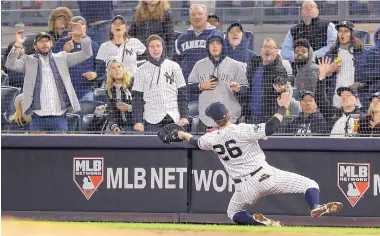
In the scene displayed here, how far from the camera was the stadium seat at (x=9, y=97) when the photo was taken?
1113cm

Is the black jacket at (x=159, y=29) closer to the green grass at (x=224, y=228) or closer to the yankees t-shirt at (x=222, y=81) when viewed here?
the yankees t-shirt at (x=222, y=81)

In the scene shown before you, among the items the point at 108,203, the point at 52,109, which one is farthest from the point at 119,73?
the point at 108,203

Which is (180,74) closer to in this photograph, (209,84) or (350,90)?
(209,84)

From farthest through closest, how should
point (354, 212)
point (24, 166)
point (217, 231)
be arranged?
point (24, 166) < point (354, 212) < point (217, 231)

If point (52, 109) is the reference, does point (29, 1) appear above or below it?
above

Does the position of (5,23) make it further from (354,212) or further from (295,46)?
(354,212)

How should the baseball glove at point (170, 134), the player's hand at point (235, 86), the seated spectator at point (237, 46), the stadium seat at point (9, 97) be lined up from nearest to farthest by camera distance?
the baseball glove at point (170, 134) < the player's hand at point (235, 86) < the seated spectator at point (237, 46) < the stadium seat at point (9, 97)

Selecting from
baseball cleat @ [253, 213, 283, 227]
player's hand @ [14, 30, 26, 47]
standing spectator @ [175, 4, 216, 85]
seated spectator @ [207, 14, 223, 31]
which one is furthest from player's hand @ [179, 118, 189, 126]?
player's hand @ [14, 30, 26, 47]

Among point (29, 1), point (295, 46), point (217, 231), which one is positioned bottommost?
point (217, 231)

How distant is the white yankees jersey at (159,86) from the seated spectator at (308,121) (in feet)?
5.34

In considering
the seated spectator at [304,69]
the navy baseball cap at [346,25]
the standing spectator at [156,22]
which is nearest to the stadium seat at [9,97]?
the standing spectator at [156,22]

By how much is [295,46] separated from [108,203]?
11.6ft

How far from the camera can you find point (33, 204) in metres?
11.4

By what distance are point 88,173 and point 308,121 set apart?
326 centimetres
